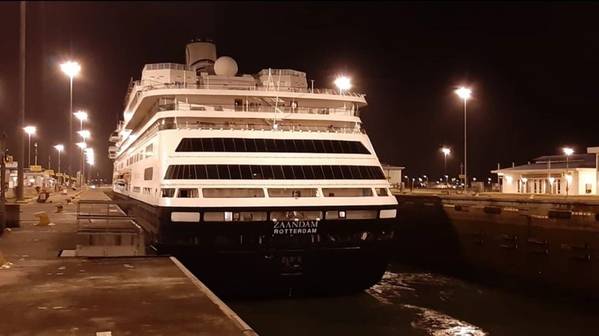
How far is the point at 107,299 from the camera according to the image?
1070 cm

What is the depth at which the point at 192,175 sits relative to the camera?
18719 millimetres

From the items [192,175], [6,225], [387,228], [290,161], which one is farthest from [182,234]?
[6,225]

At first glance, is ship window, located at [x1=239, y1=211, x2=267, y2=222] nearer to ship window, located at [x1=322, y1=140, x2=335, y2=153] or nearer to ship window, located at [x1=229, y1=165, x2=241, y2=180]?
ship window, located at [x1=229, y1=165, x2=241, y2=180]

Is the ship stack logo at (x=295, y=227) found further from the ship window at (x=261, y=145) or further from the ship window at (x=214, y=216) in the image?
the ship window at (x=261, y=145)

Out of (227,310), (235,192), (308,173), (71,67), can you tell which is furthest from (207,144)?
(71,67)

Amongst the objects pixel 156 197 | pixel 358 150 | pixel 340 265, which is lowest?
pixel 340 265

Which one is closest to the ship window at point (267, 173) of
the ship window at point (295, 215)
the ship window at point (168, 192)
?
the ship window at point (295, 215)

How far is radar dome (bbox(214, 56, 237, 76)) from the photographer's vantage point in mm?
25531

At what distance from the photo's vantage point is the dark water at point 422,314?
17922mm

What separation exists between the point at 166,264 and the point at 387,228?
7.94 meters

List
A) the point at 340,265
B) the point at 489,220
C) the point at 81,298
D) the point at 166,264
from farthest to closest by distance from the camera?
1. the point at 489,220
2. the point at 340,265
3. the point at 166,264
4. the point at 81,298

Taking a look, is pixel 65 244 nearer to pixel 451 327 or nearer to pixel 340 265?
pixel 340 265

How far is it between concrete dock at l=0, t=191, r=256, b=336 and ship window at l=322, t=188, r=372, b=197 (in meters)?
6.29

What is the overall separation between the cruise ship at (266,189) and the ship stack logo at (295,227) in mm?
33
